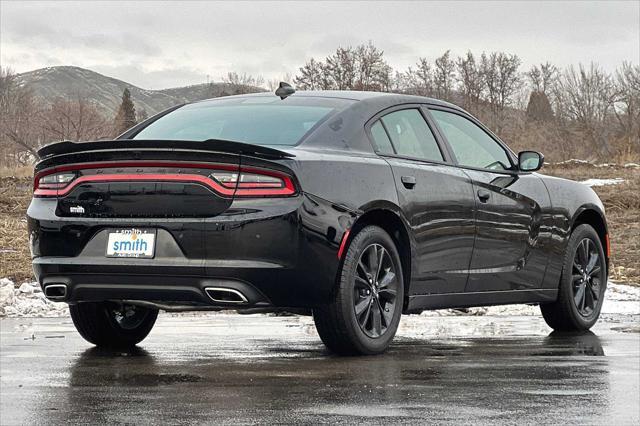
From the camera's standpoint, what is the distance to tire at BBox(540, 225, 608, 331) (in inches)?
343

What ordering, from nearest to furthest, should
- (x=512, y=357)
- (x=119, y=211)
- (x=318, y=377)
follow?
(x=318, y=377), (x=119, y=211), (x=512, y=357)

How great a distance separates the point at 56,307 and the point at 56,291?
3.38 meters

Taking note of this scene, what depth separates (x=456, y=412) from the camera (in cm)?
477

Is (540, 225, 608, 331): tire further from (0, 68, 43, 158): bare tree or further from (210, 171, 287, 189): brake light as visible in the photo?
(0, 68, 43, 158): bare tree

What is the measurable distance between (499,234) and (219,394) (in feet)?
10.4

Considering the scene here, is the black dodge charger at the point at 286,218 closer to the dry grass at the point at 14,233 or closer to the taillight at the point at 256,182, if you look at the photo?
the taillight at the point at 256,182

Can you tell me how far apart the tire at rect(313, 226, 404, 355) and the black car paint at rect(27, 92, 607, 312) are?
0.10 m

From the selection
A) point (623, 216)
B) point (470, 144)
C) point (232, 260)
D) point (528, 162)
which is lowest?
point (623, 216)

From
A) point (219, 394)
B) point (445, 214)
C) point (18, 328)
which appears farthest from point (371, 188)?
point (18, 328)

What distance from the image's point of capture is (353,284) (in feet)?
21.4

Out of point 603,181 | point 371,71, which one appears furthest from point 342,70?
point 603,181

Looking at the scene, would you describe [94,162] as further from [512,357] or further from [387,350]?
[512,357]

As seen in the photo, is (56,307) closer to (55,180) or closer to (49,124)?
(55,180)

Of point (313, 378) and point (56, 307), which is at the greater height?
point (313, 378)
